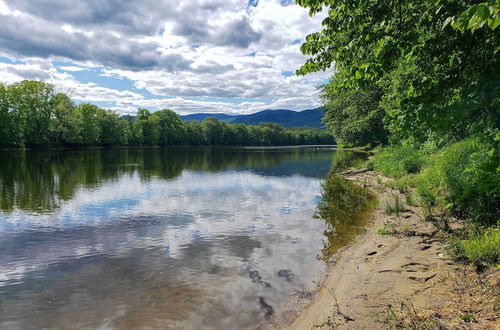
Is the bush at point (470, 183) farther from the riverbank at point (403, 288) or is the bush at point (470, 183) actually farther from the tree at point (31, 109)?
the tree at point (31, 109)

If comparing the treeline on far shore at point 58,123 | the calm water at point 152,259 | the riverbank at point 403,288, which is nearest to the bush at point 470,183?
the riverbank at point 403,288

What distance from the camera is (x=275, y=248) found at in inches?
504

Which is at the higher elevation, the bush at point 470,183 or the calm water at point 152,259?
the bush at point 470,183

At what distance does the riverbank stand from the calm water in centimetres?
116

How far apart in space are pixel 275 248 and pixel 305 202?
9983mm

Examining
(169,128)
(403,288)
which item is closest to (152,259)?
(403,288)

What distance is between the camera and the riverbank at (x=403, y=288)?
18.0 ft

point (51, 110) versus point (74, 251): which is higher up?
point (51, 110)

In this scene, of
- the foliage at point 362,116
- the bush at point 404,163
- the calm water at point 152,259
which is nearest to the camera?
the calm water at point 152,259

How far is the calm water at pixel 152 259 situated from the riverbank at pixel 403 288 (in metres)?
1.16

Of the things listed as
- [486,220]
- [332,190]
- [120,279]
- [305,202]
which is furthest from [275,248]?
[332,190]

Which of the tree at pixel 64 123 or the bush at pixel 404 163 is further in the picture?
the tree at pixel 64 123

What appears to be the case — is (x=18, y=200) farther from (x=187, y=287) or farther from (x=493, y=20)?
(x=493, y=20)

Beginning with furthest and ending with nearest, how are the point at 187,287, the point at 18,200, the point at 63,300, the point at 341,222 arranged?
1. the point at 18,200
2. the point at 341,222
3. the point at 187,287
4. the point at 63,300
